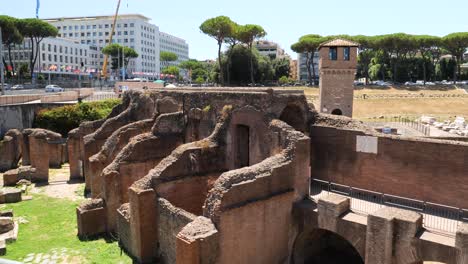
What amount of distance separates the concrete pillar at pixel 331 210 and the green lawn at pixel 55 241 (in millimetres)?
6189

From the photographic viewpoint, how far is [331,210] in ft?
38.2

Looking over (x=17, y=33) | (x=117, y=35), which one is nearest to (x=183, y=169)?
(x=17, y=33)

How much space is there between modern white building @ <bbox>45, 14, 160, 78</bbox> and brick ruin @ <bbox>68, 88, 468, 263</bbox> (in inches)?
3484

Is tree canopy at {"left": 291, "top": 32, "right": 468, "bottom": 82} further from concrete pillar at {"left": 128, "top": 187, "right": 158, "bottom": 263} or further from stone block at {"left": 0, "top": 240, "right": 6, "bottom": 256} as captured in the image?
stone block at {"left": 0, "top": 240, "right": 6, "bottom": 256}

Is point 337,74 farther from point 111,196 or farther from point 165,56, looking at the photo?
point 165,56

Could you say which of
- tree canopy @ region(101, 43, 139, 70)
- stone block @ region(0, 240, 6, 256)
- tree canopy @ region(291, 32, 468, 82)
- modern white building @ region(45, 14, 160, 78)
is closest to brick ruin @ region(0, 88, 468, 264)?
stone block @ region(0, 240, 6, 256)

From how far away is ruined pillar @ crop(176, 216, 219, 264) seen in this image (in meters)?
10.0

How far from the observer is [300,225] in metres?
12.6

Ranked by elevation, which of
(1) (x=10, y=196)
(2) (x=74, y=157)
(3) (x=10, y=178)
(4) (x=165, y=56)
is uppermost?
(4) (x=165, y=56)

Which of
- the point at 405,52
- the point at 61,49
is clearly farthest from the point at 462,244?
the point at 61,49

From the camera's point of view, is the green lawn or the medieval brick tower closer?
the green lawn

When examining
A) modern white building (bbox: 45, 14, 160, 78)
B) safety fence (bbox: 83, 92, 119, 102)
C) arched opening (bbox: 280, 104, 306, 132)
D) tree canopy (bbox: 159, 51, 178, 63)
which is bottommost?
arched opening (bbox: 280, 104, 306, 132)

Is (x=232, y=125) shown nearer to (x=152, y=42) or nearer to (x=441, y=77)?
(x=441, y=77)

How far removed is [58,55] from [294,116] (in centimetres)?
8300
